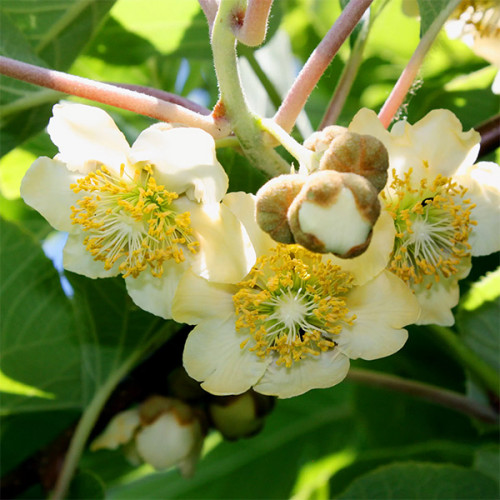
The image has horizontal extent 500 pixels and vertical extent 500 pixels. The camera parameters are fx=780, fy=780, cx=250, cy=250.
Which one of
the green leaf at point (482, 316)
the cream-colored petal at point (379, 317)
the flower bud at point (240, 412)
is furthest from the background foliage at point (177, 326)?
the cream-colored petal at point (379, 317)

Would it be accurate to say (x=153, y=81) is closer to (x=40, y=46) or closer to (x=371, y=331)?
(x=40, y=46)

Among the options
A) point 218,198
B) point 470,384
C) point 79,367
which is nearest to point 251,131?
point 218,198

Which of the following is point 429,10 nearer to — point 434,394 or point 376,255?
point 376,255

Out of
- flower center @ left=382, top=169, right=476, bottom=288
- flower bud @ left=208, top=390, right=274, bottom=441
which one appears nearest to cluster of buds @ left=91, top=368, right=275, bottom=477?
flower bud @ left=208, top=390, right=274, bottom=441

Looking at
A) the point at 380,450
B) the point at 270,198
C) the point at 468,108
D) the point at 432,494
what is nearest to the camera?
the point at 270,198

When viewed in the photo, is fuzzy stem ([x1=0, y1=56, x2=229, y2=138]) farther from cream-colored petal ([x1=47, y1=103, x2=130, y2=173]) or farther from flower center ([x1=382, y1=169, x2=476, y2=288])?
flower center ([x1=382, y1=169, x2=476, y2=288])

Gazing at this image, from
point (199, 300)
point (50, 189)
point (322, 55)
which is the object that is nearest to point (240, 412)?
point (199, 300)
